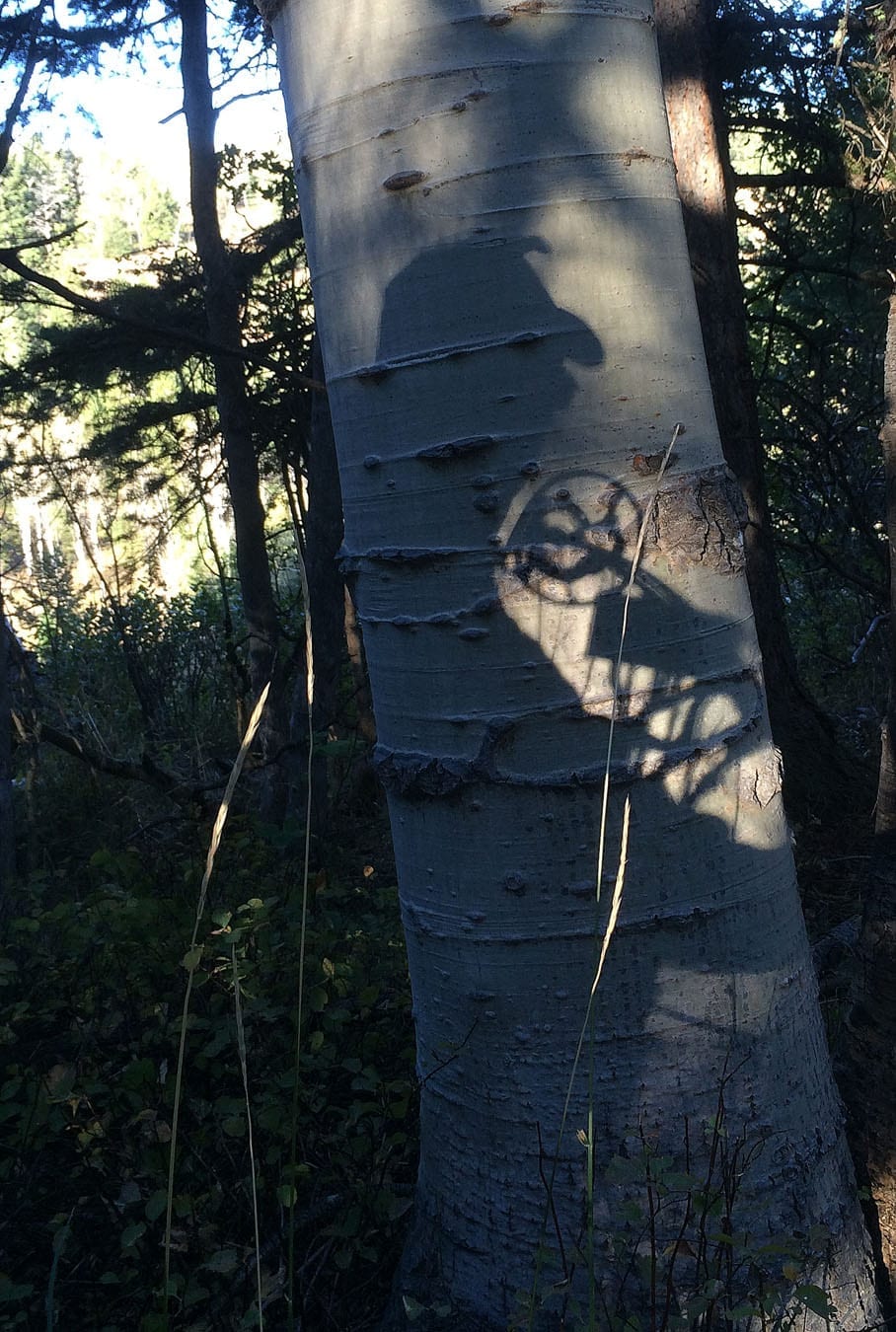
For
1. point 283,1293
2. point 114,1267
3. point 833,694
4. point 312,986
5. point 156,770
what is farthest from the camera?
point 833,694

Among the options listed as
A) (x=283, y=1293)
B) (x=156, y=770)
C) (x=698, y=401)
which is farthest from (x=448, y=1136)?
(x=156, y=770)

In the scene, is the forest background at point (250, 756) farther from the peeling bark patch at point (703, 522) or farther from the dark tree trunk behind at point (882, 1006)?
the peeling bark patch at point (703, 522)

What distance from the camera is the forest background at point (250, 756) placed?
76.1 inches

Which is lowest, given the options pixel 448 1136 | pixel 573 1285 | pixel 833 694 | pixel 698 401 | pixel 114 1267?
pixel 114 1267

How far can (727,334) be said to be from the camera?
467 centimetres

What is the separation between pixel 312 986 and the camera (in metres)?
2.37

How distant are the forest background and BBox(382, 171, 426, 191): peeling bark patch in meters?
0.55

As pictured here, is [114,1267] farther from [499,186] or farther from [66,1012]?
[499,186]

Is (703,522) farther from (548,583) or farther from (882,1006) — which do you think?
(882,1006)

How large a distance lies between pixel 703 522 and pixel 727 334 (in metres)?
3.66

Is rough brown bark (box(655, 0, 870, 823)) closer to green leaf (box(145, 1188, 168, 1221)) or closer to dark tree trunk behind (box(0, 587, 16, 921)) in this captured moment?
dark tree trunk behind (box(0, 587, 16, 921))

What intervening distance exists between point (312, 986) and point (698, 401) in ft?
5.24

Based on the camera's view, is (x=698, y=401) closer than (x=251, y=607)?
Yes

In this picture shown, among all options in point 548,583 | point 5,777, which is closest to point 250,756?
point 5,777
